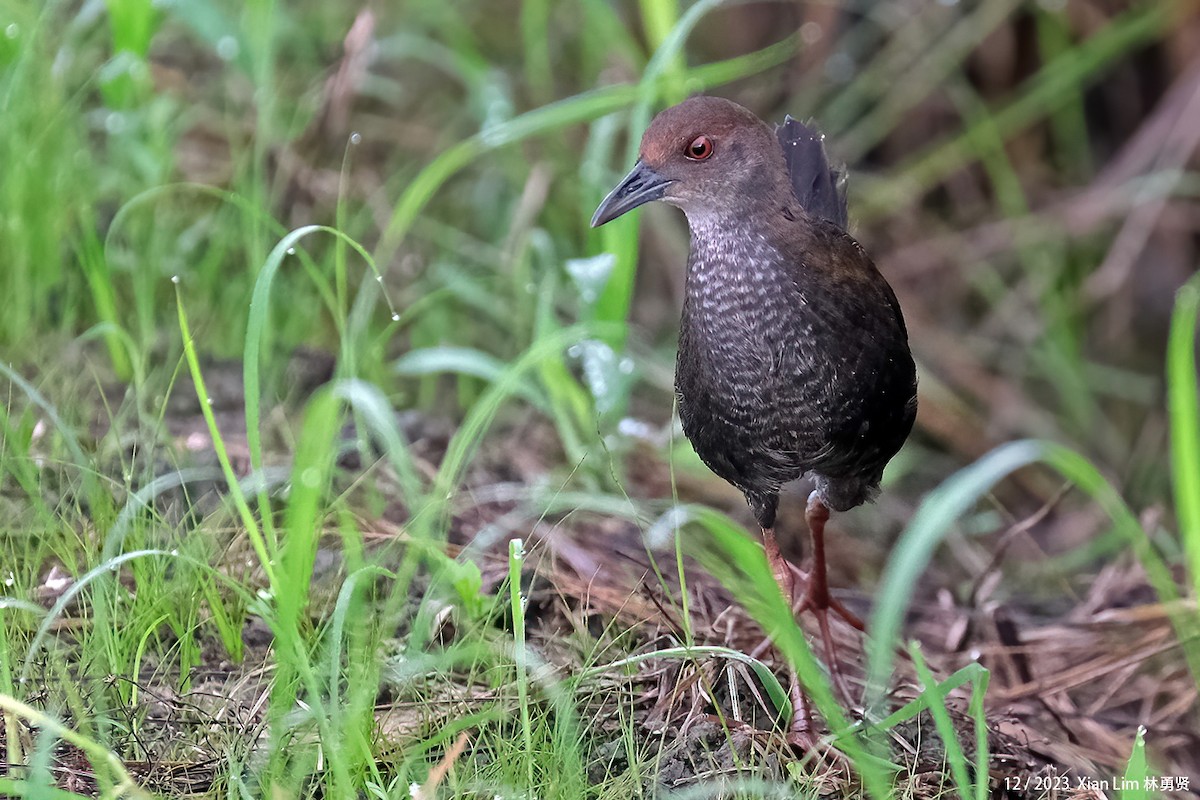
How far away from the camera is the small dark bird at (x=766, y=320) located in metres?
2.41

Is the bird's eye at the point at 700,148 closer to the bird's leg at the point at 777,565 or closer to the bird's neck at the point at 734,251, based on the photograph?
the bird's neck at the point at 734,251

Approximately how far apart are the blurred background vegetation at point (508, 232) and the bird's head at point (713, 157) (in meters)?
0.45

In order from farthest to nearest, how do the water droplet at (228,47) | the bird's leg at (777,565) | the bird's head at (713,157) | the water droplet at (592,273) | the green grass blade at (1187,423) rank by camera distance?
1. the water droplet at (228,47)
2. the water droplet at (592,273)
3. the bird's leg at (777,565)
4. the green grass blade at (1187,423)
5. the bird's head at (713,157)

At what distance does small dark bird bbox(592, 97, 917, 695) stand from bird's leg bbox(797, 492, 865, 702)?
0.22 metres

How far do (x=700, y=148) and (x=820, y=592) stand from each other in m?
1.00

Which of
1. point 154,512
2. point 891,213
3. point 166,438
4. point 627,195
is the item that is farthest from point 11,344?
point 891,213

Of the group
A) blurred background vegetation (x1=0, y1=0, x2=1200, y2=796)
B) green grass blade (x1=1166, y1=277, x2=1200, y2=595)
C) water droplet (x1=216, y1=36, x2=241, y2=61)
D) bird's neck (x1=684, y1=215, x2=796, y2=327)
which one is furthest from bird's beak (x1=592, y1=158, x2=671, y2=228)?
water droplet (x1=216, y1=36, x2=241, y2=61)

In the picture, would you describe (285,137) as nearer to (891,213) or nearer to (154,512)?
(154,512)

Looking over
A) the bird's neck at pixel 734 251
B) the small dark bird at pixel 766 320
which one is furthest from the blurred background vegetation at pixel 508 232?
the bird's neck at pixel 734 251

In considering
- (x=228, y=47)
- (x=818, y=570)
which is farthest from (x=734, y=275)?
(x=228, y=47)

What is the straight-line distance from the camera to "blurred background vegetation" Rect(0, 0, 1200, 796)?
118 inches

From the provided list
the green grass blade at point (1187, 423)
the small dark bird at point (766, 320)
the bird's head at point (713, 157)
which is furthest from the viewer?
the green grass blade at point (1187, 423)

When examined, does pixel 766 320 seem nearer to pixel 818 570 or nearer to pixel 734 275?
pixel 734 275

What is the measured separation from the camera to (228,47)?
3.64 meters
